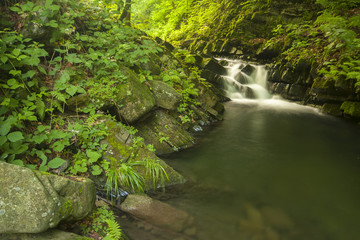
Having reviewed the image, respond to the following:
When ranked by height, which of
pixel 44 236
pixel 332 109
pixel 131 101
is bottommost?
pixel 44 236

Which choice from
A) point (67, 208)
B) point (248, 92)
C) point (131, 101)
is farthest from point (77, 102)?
point (248, 92)

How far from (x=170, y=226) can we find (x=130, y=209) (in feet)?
2.19

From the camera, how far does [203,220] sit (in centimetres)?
336

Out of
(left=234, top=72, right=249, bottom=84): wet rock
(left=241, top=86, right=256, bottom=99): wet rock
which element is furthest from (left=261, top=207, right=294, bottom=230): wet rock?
(left=234, top=72, right=249, bottom=84): wet rock

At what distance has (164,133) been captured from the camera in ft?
19.0

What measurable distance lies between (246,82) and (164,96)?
724 centimetres

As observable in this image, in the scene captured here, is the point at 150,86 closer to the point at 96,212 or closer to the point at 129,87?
the point at 129,87

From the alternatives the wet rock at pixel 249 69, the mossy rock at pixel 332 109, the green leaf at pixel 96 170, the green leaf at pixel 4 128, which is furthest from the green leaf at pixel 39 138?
the wet rock at pixel 249 69

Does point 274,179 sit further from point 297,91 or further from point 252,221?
point 297,91

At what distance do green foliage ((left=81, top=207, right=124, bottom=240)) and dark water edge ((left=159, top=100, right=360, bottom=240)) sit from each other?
44.2 inches

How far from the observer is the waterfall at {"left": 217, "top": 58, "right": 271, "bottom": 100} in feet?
37.6

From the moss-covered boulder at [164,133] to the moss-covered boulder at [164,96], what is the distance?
25 cm

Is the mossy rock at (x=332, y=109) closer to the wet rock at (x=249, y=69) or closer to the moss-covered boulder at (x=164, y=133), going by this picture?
the wet rock at (x=249, y=69)

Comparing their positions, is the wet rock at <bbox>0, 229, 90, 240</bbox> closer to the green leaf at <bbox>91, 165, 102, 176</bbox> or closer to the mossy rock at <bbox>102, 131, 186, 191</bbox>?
the green leaf at <bbox>91, 165, 102, 176</bbox>
